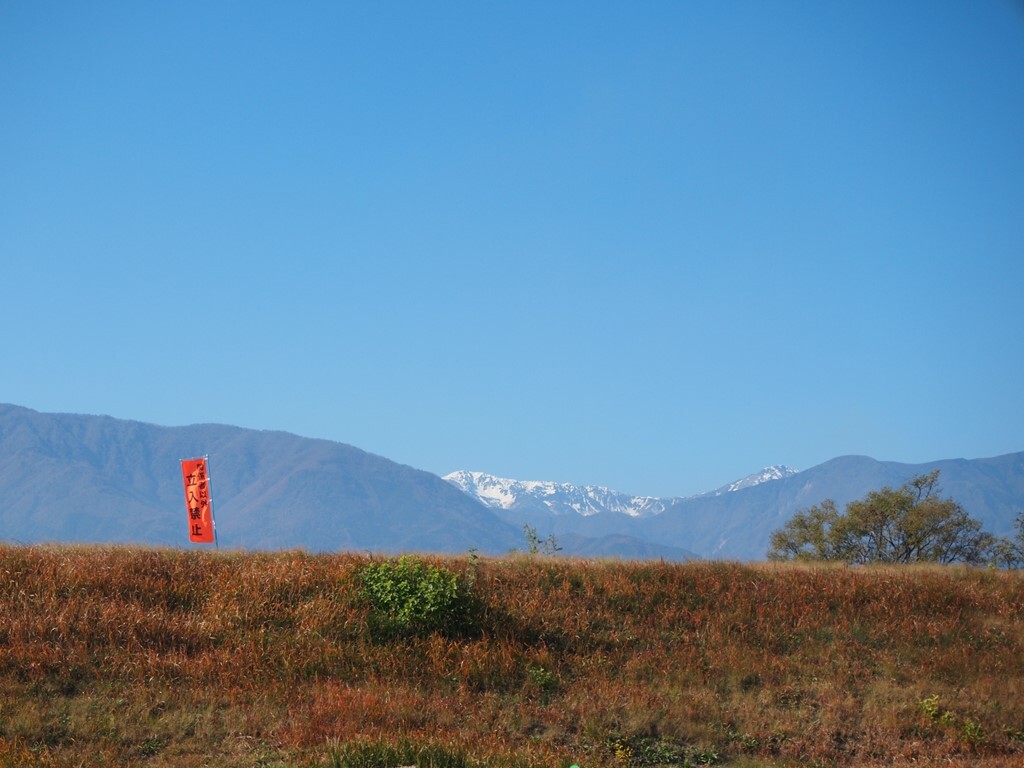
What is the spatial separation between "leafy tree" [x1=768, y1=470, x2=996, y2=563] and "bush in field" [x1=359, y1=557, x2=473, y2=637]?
34284 mm

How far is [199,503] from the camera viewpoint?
26172 millimetres

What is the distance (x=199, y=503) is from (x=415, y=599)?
8931 millimetres

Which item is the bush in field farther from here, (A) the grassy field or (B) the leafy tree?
(B) the leafy tree

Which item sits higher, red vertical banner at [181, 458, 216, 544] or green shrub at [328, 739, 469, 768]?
red vertical banner at [181, 458, 216, 544]

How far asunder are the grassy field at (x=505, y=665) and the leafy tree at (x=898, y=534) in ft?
93.4

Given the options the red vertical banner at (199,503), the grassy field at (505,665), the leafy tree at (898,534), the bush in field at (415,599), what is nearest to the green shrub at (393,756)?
the grassy field at (505,665)

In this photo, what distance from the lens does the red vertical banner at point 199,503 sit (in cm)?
2589

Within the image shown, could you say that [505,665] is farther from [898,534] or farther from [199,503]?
[898,534]

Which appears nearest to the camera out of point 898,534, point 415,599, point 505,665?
point 505,665

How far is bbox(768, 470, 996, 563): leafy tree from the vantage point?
169ft

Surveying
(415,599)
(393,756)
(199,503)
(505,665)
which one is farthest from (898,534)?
(393,756)

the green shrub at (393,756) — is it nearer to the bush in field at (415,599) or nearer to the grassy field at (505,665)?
the grassy field at (505,665)

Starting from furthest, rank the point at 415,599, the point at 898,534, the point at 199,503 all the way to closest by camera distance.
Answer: the point at 898,534
the point at 199,503
the point at 415,599

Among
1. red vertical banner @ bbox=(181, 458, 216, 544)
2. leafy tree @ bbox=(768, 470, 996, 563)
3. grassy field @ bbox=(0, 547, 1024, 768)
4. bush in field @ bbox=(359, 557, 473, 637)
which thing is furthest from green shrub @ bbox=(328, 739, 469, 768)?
leafy tree @ bbox=(768, 470, 996, 563)
